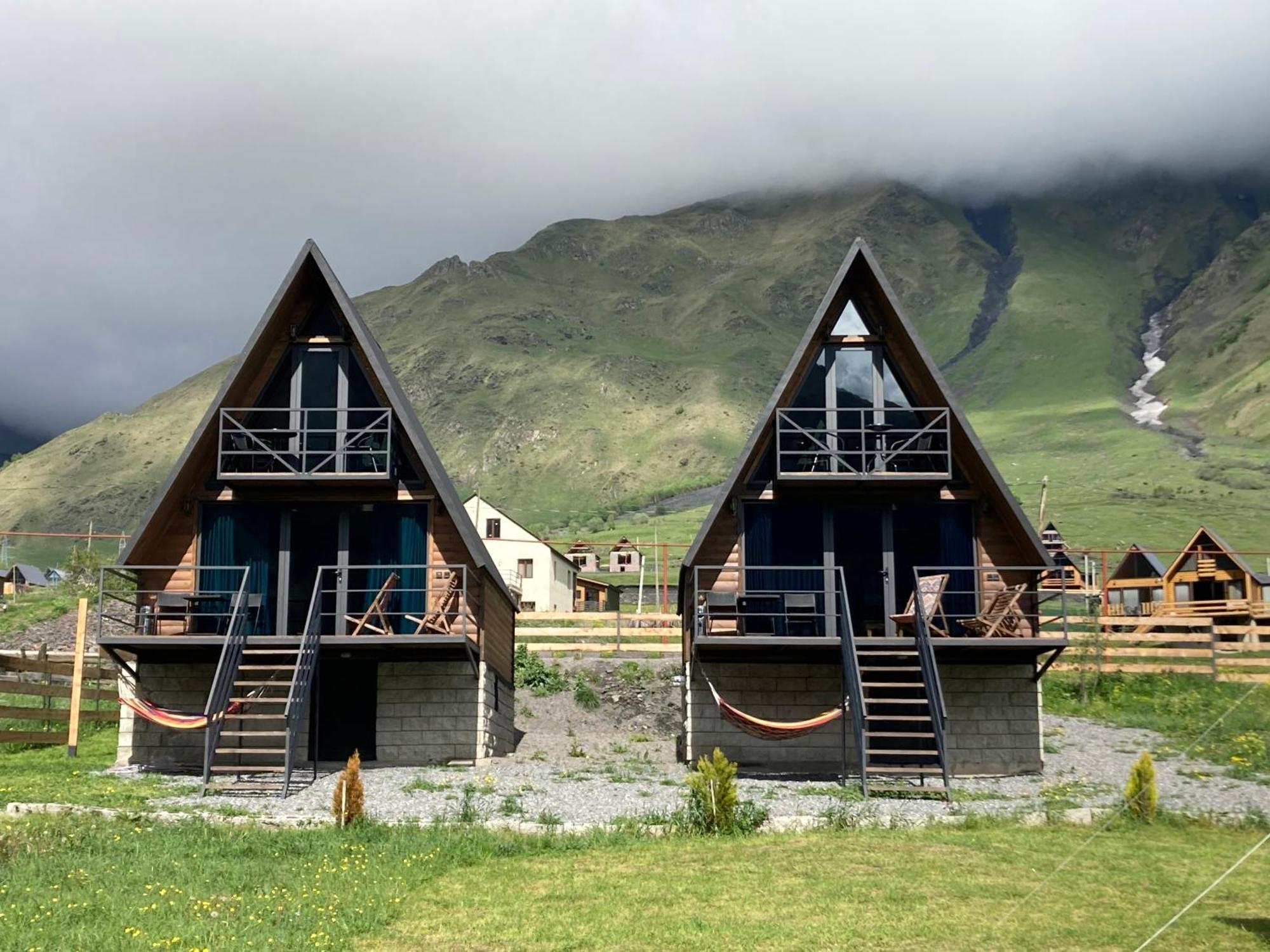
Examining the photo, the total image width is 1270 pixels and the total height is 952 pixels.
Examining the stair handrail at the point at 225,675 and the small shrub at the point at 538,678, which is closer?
the stair handrail at the point at 225,675

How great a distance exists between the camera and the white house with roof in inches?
2539

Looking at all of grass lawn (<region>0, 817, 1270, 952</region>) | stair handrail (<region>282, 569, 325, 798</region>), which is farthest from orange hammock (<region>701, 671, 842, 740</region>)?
stair handrail (<region>282, 569, 325, 798</region>)

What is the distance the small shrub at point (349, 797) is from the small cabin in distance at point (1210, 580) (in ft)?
129

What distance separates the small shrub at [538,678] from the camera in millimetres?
33750

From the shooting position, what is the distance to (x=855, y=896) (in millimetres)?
11898

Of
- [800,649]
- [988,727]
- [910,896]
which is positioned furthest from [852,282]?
[910,896]

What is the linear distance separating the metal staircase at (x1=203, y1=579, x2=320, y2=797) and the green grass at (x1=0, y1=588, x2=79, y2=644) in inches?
784

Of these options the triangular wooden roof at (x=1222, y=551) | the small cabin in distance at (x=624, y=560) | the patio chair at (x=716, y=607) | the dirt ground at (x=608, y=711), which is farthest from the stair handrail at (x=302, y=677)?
the small cabin in distance at (x=624, y=560)

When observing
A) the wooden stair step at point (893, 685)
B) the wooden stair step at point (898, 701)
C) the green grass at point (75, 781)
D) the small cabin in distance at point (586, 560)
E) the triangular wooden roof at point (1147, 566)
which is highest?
the small cabin in distance at point (586, 560)

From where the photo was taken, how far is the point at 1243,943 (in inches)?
398

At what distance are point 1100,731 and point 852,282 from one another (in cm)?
1122

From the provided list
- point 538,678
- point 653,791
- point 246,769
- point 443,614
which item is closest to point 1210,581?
point 538,678

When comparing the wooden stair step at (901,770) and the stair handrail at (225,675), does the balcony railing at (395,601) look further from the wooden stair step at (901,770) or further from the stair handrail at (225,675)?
the wooden stair step at (901,770)

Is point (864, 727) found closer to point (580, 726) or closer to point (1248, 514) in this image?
point (580, 726)
